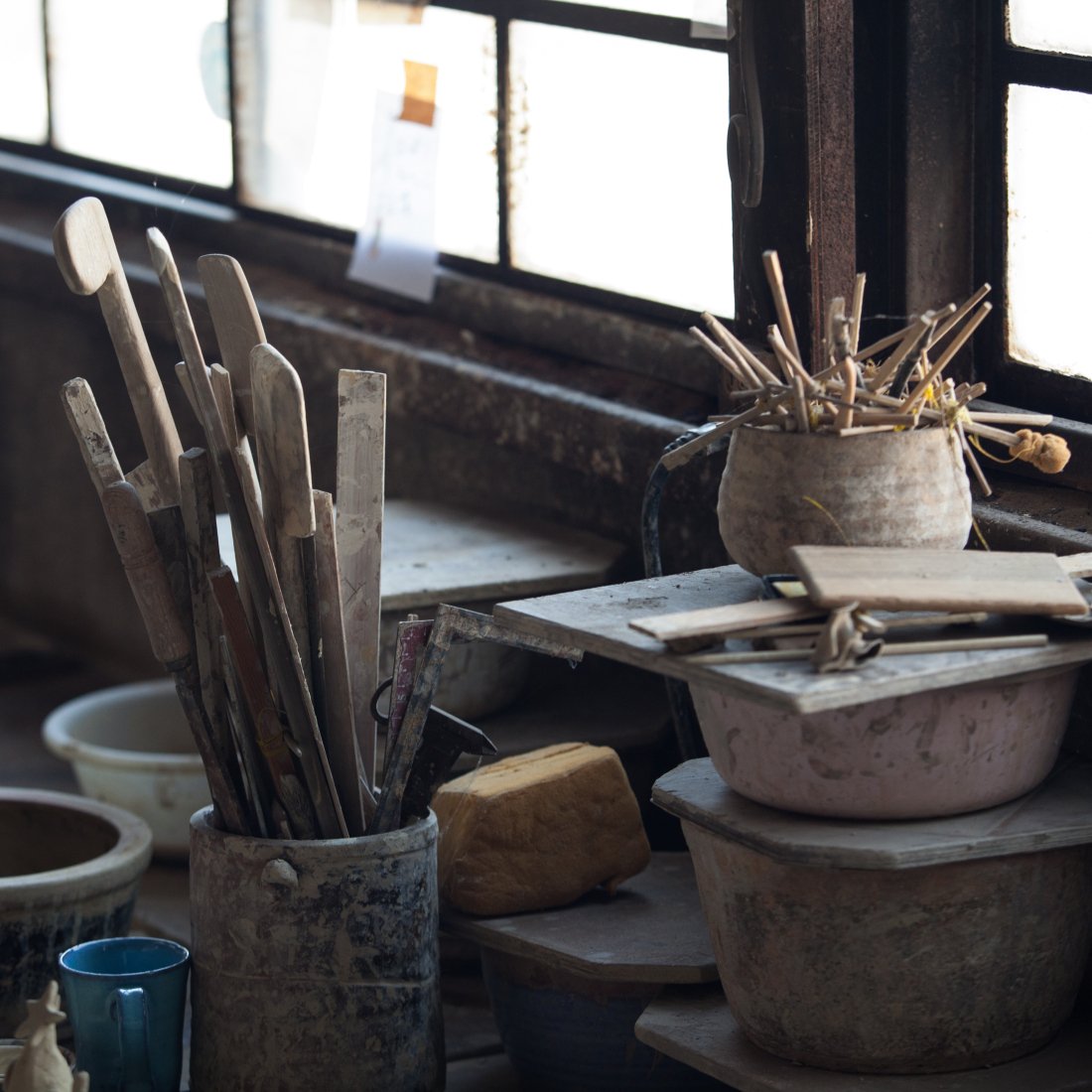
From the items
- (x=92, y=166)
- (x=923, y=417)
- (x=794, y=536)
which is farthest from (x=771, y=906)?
(x=92, y=166)

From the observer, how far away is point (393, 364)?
10.8 feet

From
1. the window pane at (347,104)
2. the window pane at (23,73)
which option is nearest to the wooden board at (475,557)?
the window pane at (347,104)

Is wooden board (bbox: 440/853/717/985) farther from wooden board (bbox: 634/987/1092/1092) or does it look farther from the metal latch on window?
the metal latch on window

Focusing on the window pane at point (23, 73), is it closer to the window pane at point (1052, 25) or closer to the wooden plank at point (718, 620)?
the window pane at point (1052, 25)

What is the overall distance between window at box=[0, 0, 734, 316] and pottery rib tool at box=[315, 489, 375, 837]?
92cm

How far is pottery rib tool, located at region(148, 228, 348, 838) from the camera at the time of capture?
6.73 ft

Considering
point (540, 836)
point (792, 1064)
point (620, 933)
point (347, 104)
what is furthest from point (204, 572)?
point (347, 104)

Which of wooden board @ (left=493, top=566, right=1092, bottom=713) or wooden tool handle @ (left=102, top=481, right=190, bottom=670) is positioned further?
wooden tool handle @ (left=102, top=481, right=190, bottom=670)

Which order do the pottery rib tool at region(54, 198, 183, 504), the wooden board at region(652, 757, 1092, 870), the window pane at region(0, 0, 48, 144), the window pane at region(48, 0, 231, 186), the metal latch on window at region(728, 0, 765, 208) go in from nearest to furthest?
1. the wooden board at region(652, 757, 1092, 870)
2. the pottery rib tool at region(54, 198, 183, 504)
3. the metal latch on window at region(728, 0, 765, 208)
4. the window pane at region(48, 0, 231, 186)
5. the window pane at region(0, 0, 48, 144)

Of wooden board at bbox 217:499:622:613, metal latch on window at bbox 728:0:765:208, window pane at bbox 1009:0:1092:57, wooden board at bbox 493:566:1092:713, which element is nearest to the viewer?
wooden board at bbox 493:566:1092:713

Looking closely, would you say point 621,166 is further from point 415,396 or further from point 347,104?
point 347,104

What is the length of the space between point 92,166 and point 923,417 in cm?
300

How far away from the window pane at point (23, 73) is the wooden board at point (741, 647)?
3.08m

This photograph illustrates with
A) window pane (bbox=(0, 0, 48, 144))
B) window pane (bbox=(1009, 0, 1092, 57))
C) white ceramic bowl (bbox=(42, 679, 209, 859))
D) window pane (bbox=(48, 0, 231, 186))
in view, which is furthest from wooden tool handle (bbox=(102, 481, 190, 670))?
window pane (bbox=(0, 0, 48, 144))
